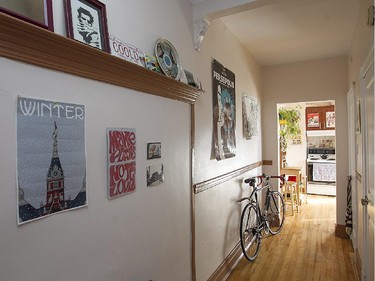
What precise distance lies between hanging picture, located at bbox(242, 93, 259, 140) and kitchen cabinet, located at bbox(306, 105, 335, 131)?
12.6 feet

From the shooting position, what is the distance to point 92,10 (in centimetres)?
120

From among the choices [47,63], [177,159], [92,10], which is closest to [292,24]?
[177,159]

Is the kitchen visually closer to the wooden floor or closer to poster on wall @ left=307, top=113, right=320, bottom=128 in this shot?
poster on wall @ left=307, top=113, right=320, bottom=128

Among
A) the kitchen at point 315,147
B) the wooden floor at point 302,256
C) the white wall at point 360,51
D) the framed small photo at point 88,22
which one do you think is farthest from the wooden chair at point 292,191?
the framed small photo at point 88,22

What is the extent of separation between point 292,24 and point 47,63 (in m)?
2.82

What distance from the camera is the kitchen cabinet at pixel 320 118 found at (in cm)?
699

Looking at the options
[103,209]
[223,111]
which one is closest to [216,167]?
[223,111]

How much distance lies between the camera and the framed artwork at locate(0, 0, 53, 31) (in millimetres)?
860

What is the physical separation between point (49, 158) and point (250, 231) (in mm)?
2882

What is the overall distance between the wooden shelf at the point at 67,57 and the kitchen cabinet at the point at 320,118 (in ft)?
22.0

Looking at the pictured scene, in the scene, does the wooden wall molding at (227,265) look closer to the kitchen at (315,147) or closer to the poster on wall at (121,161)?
the poster on wall at (121,161)

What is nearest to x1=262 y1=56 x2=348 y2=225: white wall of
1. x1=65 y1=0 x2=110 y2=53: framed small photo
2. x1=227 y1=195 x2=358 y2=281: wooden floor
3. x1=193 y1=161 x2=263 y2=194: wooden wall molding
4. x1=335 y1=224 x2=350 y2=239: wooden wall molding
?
x1=335 y1=224 x2=350 y2=239: wooden wall molding

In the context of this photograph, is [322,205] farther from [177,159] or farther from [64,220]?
[64,220]

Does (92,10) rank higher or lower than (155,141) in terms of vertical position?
higher
